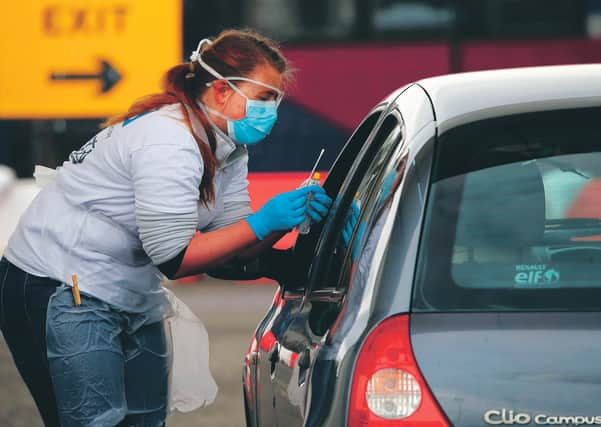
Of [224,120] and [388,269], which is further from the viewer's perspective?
[224,120]

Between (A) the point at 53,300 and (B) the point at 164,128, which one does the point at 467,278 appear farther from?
(A) the point at 53,300

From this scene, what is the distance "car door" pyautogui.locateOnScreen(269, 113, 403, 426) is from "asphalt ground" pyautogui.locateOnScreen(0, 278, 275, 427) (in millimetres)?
2934

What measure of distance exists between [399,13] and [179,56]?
1991mm

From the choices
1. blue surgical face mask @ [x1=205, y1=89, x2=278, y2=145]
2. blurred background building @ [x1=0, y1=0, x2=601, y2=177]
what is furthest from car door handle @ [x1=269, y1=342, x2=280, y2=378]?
blurred background building @ [x1=0, y1=0, x2=601, y2=177]

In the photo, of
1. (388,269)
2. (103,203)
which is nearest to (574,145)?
(388,269)

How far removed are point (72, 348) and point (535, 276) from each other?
1.52 metres

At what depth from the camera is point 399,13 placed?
40.5 ft

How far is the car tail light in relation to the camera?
270 cm

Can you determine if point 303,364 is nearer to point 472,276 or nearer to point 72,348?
point 472,276

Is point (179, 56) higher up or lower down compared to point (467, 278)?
lower down

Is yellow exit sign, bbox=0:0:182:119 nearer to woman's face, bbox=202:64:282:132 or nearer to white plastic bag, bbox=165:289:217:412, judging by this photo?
white plastic bag, bbox=165:289:217:412

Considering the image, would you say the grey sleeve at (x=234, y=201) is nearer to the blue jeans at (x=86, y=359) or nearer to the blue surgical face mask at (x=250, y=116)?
the blue surgical face mask at (x=250, y=116)

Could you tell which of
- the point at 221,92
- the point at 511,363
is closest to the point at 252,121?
the point at 221,92

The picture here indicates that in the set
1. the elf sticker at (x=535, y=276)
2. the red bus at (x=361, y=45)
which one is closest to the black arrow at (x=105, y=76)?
the red bus at (x=361, y=45)
